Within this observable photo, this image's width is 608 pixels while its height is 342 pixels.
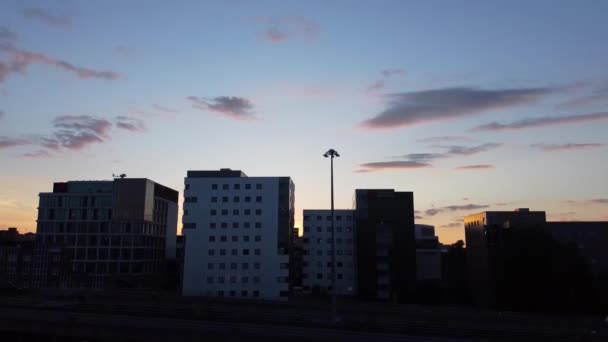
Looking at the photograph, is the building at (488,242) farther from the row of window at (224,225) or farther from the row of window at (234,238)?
the row of window at (224,225)

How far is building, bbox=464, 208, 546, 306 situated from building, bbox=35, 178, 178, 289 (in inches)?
3466

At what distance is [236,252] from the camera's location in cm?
9575

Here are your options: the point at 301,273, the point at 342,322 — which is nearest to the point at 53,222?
the point at 301,273

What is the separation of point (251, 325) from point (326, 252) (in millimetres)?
68543

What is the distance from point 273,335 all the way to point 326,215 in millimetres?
73509

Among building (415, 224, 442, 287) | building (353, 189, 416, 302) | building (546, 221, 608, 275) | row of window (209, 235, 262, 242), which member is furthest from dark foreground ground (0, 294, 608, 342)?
building (415, 224, 442, 287)

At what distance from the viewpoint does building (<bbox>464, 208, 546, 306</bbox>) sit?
348ft

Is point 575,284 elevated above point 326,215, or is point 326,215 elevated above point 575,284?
point 326,215

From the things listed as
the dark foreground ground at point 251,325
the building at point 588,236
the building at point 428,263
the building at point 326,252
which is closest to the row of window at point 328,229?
the building at point 326,252

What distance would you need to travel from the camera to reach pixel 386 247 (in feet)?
322

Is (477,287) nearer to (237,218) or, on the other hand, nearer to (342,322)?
(237,218)

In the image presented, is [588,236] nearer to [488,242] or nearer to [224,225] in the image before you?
[488,242]

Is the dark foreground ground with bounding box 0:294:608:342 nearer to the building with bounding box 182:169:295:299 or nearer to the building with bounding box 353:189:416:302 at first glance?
the building with bounding box 182:169:295:299

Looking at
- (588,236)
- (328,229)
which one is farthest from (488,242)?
(328,229)
